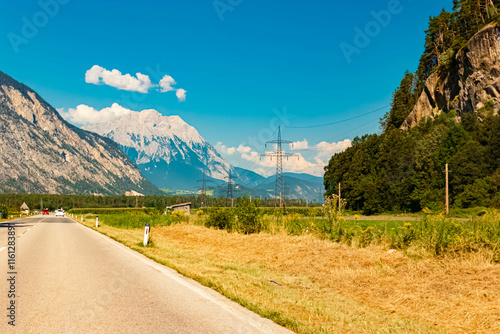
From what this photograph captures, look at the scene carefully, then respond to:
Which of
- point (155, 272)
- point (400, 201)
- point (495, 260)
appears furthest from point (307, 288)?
point (400, 201)

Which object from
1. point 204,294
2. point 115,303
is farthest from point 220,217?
point 115,303

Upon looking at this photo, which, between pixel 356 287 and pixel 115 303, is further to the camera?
pixel 356 287

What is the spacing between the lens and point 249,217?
73.9ft

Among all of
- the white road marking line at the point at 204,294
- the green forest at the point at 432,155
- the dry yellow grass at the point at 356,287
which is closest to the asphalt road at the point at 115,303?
the white road marking line at the point at 204,294

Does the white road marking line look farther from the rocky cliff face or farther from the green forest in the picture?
the rocky cliff face

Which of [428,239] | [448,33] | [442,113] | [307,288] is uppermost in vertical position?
[448,33]

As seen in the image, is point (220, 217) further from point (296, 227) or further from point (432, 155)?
point (432, 155)

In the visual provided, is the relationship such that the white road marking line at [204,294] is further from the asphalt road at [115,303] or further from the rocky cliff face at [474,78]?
the rocky cliff face at [474,78]

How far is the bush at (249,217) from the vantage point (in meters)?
22.5

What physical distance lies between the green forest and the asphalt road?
50597 mm

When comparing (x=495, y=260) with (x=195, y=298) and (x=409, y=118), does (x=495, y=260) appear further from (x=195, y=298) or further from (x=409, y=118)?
(x=409, y=118)

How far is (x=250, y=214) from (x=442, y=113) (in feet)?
194

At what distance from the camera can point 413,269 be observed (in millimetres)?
9875

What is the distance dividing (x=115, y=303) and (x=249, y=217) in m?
15.8
